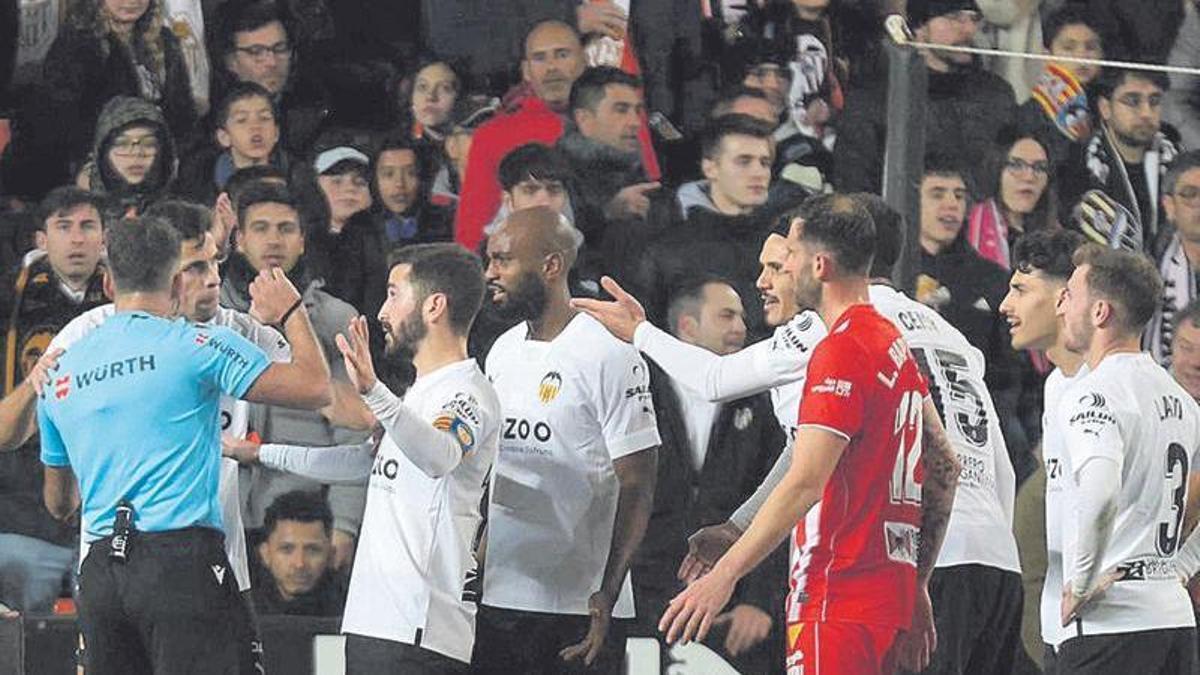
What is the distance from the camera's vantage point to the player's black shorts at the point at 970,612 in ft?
21.8

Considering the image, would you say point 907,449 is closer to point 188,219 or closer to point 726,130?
point 188,219

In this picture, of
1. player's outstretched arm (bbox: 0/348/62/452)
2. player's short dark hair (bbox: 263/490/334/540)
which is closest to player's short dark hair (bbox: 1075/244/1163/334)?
player's short dark hair (bbox: 263/490/334/540)

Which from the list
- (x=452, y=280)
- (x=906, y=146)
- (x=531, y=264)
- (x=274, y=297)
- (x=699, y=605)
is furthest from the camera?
(x=906, y=146)

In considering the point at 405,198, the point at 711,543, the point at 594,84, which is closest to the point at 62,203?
the point at 405,198

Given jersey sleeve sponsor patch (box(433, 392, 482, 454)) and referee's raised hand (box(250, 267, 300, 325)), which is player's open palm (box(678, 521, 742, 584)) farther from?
referee's raised hand (box(250, 267, 300, 325))

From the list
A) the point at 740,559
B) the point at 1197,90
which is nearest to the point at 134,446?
the point at 740,559

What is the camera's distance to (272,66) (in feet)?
25.1

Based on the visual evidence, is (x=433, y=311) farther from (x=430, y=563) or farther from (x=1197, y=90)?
(x=1197, y=90)

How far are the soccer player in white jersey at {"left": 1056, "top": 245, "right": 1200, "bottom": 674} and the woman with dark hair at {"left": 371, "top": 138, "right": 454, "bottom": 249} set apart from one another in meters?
2.37

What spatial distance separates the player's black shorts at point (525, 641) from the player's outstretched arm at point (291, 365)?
1129 millimetres

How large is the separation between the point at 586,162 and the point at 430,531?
2.30 meters

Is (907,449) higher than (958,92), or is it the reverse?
(958,92)

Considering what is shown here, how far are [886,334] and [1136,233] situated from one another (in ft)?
11.0

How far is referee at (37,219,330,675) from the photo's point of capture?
18.3 ft
